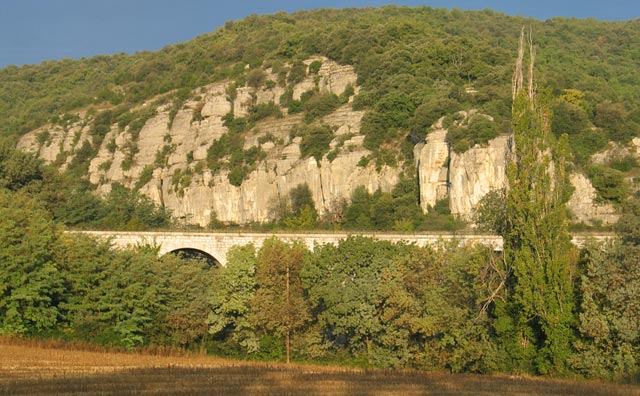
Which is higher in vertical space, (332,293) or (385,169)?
(385,169)

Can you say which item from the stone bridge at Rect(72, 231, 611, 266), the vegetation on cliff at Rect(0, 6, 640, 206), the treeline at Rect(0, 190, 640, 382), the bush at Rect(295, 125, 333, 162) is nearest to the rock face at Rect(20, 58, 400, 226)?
the bush at Rect(295, 125, 333, 162)

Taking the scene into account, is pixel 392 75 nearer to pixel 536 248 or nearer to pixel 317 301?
pixel 317 301

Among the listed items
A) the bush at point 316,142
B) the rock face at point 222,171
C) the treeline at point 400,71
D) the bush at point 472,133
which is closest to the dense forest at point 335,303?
the bush at point 472,133

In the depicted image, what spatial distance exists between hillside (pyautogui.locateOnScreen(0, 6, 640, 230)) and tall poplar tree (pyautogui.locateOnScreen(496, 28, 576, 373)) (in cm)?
1825

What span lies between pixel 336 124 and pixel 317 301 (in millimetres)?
42064

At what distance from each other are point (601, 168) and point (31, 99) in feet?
323

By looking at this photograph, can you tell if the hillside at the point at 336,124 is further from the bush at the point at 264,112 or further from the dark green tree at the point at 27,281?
the dark green tree at the point at 27,281

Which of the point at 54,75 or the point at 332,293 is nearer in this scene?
the point at 332,293

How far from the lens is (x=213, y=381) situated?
18188 millimetres

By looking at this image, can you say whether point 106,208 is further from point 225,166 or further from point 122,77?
point 122,77

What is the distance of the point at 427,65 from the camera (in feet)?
247

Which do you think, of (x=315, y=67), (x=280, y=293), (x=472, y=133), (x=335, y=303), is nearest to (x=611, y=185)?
(x=472, y=133)

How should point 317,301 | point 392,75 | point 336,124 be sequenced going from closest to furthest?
point 317,301, point 336,124, point 392,75

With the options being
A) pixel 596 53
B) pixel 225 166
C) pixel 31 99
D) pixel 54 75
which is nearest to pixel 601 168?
pixel 225 166
